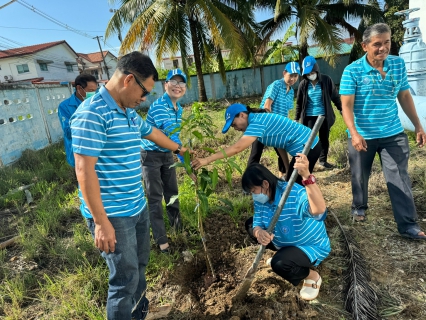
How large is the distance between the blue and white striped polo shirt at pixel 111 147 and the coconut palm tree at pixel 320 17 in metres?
10.5

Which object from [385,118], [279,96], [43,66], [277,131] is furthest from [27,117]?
[43,66]

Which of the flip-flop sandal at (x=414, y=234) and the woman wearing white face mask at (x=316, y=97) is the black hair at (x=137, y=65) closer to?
the flip-flop sandal at (x=414, y=234)

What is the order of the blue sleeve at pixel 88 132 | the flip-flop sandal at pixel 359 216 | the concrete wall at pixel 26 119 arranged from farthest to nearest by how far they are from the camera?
the concrete wall at pixel 26 119
the flip-flop sandal at pixel 359 216
the blue sleeve at pixel 88 132

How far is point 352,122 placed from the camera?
8.07 feet

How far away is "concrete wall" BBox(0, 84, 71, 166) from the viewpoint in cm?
628

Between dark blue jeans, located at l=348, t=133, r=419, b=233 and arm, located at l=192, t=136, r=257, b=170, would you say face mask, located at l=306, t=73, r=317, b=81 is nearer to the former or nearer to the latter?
dark blue jeans, located at l=348, t=133, r=419, b=233

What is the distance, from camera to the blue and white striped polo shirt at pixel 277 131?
92.0 inches

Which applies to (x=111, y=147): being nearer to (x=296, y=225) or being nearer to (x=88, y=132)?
(x=88, y=132)

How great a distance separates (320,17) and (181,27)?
516 cm

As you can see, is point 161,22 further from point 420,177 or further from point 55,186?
point 420,177

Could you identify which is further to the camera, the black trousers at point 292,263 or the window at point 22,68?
the window at point 22,68

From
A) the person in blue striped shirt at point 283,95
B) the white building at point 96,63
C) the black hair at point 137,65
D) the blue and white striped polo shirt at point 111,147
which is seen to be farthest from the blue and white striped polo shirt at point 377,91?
the white building at point 96,63

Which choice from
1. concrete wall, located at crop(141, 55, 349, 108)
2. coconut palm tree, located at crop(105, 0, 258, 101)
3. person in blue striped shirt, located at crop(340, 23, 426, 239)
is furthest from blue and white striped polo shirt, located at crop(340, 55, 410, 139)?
concrete wall, located at crop(141, 55, 349, 108)

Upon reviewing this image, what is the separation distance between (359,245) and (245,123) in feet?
4.66
